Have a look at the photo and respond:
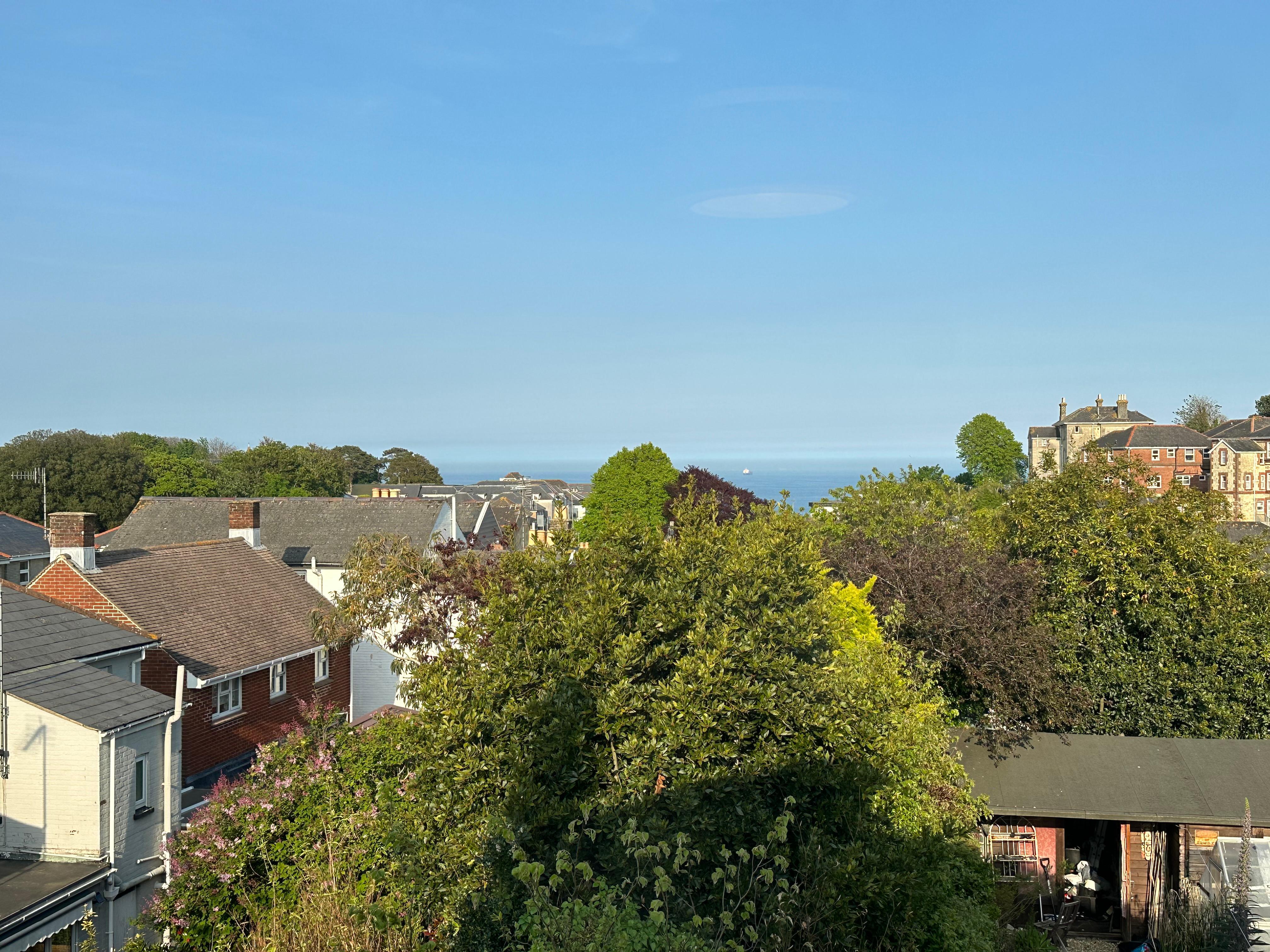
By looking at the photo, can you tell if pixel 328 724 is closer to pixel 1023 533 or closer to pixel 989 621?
pixel 989 621

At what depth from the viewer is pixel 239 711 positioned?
2248 centimetres

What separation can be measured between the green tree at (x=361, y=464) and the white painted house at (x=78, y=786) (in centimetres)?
11164

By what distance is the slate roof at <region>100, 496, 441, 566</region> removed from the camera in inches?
1533

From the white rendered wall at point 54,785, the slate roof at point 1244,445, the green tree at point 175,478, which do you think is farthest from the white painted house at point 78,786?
the slate roof at point 1244,445

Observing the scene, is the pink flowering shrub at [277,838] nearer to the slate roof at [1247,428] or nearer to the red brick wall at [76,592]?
the red brick wall at [76,592]

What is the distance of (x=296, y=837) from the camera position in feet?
40.0

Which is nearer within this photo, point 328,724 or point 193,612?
point 328,724

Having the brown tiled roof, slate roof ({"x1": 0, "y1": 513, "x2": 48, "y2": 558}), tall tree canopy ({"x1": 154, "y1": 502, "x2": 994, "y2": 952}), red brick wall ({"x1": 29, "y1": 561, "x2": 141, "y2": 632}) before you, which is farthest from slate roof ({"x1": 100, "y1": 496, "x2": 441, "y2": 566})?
tall tree canopy ({"x1": 154, "y1": 502, "x2": 994, "y2": 952})

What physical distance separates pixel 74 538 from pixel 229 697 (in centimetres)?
538

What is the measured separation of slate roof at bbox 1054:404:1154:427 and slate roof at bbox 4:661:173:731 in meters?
114

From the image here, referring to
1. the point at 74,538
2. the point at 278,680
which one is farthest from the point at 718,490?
the point at 74,538

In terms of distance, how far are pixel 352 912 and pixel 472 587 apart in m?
13.5

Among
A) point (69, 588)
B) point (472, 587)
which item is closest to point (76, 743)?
point (69, 588)

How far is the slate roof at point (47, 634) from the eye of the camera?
55.5 ft
